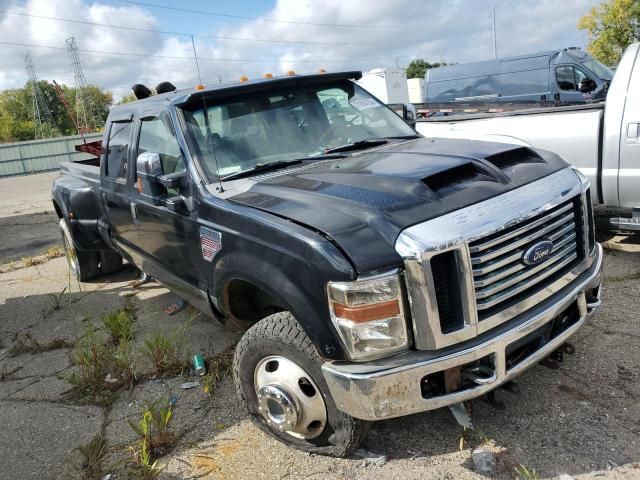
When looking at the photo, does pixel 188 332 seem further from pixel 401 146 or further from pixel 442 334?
pixel 442 334

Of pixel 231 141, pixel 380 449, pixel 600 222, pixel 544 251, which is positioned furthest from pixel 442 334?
pixel 600 222

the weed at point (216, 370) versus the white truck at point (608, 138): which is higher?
the white truck at point (608, 138)

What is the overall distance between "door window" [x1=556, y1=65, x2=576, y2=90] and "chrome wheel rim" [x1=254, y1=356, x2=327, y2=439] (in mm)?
13028

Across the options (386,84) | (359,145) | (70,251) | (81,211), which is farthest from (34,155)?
(359,145)

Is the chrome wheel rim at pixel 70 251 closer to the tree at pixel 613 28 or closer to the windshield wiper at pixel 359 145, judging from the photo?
the windshield wiper at pixel 359 145

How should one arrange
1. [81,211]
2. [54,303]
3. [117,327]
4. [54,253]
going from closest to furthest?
[117,327]
[81,211]
[54,303]
[54,253]

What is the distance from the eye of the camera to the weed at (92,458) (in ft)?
9.44

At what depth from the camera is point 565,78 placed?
525 inches

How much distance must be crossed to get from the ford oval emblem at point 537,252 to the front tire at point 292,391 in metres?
1.09

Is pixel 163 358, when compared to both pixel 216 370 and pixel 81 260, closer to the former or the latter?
pixel 216 370

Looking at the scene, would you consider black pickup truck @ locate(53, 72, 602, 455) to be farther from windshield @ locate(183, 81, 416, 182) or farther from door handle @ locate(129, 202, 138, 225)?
door handle @ locate(129, 202, 138, 225)

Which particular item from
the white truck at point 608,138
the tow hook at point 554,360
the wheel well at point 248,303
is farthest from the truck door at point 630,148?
the wheel well at point 248,303

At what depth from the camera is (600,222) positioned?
212 inches

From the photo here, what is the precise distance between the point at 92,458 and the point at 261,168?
6.27 feet
